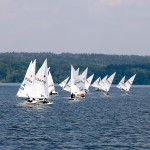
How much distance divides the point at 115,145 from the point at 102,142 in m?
2.37

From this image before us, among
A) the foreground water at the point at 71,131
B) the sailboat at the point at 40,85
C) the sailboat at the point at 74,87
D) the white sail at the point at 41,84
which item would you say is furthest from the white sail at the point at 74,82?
the foreground water at the point at 71,131

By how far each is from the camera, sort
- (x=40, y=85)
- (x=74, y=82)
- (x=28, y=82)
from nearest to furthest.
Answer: (x=40, y=85), (x=28, y=82), (x=74, y=82)

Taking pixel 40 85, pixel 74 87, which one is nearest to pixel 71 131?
pixel 40 85

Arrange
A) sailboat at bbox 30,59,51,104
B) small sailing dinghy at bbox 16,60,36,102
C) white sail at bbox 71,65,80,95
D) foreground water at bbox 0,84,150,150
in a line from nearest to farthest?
foreground water at bbox 0,84,150,150
sailboat at bbox 30,59,51,104
small sailing dinghy at bbox 16,60,36,102
white sail at bbox 71,65,80,95

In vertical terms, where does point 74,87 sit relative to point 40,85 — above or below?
below

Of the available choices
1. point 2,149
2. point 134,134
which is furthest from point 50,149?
point 134,134

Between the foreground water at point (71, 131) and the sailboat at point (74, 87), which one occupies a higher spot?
the sailboat at point (74, 87)

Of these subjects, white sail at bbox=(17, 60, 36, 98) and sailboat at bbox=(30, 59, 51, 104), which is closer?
sailboat at bbox=(30, 59, 51, 104)

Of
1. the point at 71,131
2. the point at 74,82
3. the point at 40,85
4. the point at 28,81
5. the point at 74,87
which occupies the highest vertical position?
the point at 28,81

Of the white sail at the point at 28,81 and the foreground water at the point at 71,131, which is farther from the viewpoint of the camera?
the white sail at the point at 28,81

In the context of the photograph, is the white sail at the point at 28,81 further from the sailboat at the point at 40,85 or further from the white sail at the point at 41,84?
the white sail at the point at 41,84

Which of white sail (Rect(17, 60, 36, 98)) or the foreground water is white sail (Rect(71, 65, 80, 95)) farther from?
the foreground water

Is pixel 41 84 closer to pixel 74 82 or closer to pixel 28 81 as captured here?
pixel 28 81

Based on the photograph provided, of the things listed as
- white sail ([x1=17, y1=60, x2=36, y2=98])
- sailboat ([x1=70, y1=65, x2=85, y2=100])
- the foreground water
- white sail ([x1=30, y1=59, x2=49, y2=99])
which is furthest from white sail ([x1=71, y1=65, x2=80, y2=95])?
the foreground water
